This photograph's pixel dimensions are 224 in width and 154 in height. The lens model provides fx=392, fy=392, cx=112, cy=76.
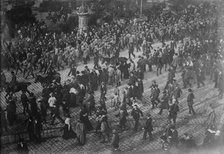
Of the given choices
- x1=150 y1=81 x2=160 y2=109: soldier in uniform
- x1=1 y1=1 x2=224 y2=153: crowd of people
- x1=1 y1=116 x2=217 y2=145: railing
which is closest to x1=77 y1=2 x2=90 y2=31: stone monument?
x1=1 y1=1 x2=224 y2=153: crowd of people

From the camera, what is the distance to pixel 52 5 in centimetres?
3375

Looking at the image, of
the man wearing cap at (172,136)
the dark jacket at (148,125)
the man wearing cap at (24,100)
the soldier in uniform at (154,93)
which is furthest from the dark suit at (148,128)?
the man wearing cap at (24,100)

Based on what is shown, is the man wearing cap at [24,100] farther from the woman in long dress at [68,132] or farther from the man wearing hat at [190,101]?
the man wearing hat at [190,101]

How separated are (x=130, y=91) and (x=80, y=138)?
4.03m

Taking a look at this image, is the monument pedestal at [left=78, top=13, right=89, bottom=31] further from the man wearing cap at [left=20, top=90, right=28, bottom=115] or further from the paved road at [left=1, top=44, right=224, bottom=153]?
the man wearing cap at [left=20, top=90, right=28, bottom=115]

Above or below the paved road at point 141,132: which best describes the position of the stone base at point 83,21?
above

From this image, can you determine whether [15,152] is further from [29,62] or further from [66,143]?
[29,62]

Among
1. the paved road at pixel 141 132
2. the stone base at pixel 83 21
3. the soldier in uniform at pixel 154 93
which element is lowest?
the paved road at pixel 141 132

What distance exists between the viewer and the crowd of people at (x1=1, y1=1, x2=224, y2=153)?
16.7 meters

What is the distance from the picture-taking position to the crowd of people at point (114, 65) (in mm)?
16656

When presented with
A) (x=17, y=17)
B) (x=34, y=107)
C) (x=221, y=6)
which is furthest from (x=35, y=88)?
(x=221, y=6)

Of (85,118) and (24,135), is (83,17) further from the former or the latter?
(24,135)

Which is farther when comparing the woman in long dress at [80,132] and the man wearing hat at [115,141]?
the woman in long dress at [80,132]

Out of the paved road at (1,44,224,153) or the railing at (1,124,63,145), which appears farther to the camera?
the railing at (1,124,63,145)
